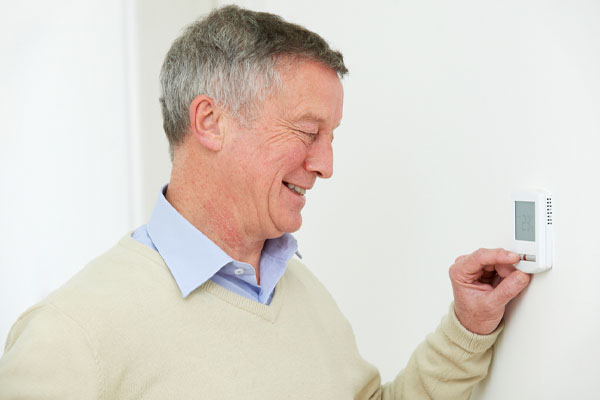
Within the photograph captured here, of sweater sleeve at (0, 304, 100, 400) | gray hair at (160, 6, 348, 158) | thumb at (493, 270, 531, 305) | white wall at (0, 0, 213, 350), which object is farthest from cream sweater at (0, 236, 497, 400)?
white wall at (0, 0, 213, 350)

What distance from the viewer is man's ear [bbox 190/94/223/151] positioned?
1.29 meters

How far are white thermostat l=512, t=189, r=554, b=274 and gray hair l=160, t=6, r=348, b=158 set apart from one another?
457mm

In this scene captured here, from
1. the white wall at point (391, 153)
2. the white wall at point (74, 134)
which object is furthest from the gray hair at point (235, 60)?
the white wall at point (74, 134)

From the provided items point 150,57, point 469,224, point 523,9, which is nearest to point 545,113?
point 523,9

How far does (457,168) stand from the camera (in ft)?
4.76

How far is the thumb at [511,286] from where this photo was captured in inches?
48.9

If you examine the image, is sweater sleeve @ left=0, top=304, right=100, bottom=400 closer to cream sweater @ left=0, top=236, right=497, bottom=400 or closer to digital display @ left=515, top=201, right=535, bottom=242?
cream sweater @ left=0, top=236, right=497, bottom=400

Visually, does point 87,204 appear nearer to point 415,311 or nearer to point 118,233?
point 118,233

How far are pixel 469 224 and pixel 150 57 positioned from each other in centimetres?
158

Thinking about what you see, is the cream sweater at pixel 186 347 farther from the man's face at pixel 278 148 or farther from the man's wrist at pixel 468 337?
the man's face at pixel 278 148

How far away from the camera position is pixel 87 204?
2590 millimetres

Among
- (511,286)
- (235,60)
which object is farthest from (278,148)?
(511,286)

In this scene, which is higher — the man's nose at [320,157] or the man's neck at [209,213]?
the man's nose at [320,157]

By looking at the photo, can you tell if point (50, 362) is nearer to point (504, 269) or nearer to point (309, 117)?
point (309, 117)
